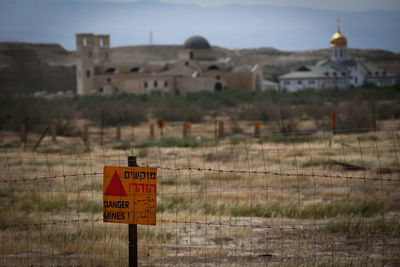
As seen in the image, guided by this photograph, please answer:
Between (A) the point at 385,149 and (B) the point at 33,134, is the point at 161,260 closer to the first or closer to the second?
(A) the point at 385,149

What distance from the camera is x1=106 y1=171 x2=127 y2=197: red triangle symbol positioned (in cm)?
533

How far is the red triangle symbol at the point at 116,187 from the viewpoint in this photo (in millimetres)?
5332

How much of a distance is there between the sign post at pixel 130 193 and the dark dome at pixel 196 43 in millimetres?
84661

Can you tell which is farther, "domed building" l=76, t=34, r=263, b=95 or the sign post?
"domed building" l=76, t=34, r=263, b=95

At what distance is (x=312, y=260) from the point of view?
7.27 meters

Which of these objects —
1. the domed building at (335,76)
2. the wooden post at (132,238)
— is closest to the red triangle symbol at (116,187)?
the wooden post at (132,238)

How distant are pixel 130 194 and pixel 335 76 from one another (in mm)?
79746

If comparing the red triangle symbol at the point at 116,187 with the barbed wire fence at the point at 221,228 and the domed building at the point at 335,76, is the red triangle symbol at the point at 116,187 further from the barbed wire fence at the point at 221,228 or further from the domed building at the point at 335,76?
the domed building at the point at 335,76

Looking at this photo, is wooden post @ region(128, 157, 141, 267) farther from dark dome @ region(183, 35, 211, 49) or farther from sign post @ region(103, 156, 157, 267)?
dark dome @ region(183, 35, 211, 49)

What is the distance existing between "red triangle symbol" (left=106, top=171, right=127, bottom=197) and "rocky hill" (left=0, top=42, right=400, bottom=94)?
97653mm

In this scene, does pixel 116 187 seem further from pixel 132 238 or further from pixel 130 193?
pixel 132 238

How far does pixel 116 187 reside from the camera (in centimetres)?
535

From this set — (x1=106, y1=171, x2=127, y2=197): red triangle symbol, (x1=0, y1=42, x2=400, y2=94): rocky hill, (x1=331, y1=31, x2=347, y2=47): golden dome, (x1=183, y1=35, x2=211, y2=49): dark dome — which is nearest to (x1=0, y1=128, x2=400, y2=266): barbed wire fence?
(x1=106, y1=171, x2=127, y2=197): red triangle symbol

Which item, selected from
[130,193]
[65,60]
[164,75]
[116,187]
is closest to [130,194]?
[130,193]
